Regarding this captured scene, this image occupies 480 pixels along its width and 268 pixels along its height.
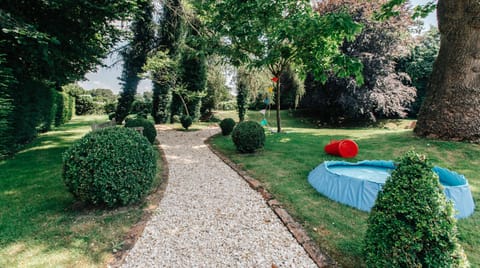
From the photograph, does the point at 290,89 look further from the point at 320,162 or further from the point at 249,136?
the point at 320,162

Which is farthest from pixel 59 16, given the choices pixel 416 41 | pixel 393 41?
pixel 416 41

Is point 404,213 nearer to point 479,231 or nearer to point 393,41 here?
→ point 479,231

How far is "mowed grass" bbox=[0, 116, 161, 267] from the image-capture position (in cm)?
249

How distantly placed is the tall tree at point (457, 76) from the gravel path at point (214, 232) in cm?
697

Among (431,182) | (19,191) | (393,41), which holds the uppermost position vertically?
(393,41)

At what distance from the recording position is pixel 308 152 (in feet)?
24.3

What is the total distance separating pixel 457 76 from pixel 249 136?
6.61 metres

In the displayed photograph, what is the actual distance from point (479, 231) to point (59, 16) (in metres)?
9.60

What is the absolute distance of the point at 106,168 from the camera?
3.30m

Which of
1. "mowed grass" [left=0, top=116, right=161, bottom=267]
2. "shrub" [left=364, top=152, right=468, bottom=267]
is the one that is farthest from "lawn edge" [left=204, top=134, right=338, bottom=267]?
"mowed grass" [left=0, top=116, right=161, bottom=267]

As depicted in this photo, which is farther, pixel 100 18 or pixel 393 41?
pixel 393 41

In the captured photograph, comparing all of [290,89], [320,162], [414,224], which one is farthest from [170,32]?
[414,224]

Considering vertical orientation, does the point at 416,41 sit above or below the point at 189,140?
above

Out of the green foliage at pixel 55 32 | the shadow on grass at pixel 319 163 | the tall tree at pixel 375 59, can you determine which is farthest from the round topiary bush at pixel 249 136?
the tall tree at pixel 375 59
